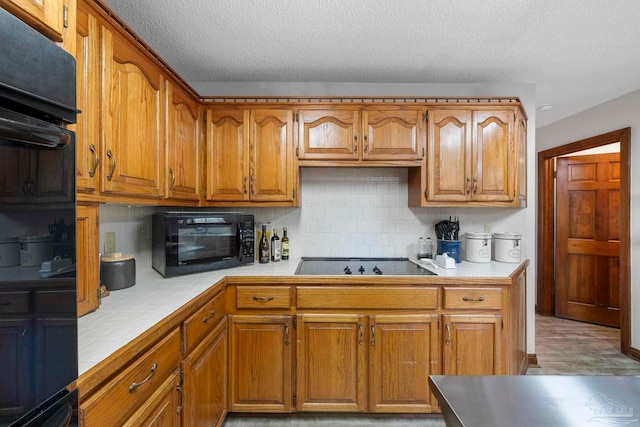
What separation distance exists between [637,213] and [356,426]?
10.4 ft

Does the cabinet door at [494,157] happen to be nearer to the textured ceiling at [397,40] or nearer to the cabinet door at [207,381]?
the textured ceiling at [397,40]

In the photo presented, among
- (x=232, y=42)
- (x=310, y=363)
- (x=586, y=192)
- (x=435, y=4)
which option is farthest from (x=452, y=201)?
(x=586, y=192)

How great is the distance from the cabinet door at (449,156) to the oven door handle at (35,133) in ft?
7.31

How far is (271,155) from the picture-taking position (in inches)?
96.2

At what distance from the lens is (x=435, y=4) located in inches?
70.6

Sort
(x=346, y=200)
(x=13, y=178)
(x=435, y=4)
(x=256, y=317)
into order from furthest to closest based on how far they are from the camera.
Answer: (x=346, y=200), (x=256, y=317), (x=435, y=4), (x=13, y=178)

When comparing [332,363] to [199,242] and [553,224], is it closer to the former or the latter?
[199,242]

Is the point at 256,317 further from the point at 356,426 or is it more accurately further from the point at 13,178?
the point at 13,178

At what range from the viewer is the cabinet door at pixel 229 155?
2.44m

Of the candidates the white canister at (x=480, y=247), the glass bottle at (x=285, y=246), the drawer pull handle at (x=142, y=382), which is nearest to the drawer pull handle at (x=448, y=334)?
the white canister at (x=480, y=247)

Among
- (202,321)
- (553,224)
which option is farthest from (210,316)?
(553,224)

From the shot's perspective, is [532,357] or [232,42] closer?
[232,42]

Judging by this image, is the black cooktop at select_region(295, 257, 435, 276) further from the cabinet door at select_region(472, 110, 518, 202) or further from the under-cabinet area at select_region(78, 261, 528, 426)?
the cabinet door at select_region(472, 110, 518, 202)

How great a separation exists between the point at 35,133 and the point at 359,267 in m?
2.04
